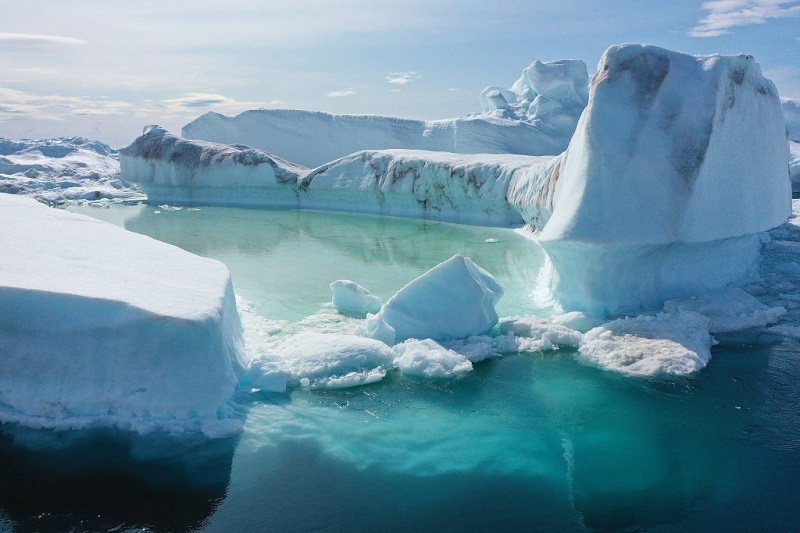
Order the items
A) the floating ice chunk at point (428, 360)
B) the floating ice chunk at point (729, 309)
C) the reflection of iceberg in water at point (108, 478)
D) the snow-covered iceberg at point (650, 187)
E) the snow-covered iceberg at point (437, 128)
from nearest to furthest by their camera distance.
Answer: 1. the reflection of iceberg in water at point (108, 478)
2. the floating ice chunk at point (428, 360)
3. the floating ice chunk at point (729, 309)
4. the snow-covered iceberg at point (650, 187)
5. the snow-covered iceberg at point (437, 128)

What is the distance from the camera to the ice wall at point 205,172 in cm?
1852

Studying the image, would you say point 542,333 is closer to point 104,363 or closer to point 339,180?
Result: point 104,363

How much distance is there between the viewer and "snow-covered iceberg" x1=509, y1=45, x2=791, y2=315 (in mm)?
6598

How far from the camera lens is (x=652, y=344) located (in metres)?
5.65

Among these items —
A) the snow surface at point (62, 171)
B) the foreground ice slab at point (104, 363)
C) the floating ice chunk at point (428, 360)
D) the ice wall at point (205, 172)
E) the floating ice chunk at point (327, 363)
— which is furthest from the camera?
the snow surface at point (62, 171)

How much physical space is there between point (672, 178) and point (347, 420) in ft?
14.4

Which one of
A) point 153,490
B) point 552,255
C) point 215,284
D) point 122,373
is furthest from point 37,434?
point 552,255

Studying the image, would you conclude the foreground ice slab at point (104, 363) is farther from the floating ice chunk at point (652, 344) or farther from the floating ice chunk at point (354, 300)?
the floating ice chunk at point (652, 344)

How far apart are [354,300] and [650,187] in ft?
11.0

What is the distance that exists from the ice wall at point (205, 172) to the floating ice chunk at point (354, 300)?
1181 centimetres

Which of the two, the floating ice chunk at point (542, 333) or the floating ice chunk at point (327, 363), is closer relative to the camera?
the floating ice chunk at point (327, 363)

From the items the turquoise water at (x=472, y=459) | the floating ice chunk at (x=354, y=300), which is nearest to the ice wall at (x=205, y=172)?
the floating ice chunk at (x=354, y=300)

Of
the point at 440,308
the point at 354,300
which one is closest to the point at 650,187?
the point at 440,308

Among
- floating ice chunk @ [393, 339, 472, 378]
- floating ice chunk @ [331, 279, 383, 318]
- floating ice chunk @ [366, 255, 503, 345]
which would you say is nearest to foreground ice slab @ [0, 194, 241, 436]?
floating ice chunk @ [393, 339, 472, 378]
